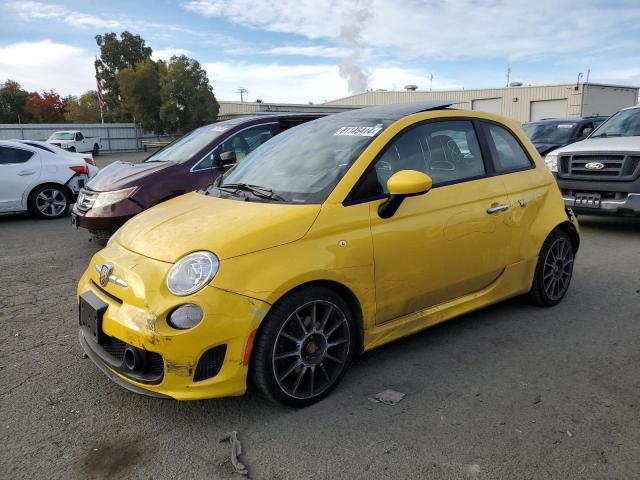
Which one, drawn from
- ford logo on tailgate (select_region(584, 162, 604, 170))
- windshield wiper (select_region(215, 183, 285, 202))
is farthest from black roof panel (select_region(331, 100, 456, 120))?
ford logo on tailgate (select_region(584, 162, 604, 170))

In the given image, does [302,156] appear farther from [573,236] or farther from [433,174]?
[573,236]

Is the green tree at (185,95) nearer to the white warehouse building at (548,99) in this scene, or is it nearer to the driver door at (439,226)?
the white warehouse building at (548,99)

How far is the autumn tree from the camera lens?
5653 cm

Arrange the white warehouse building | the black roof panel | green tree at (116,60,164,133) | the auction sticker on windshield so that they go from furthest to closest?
green tree at (116,60,164,133) → the white warehouse building → the black roof panel → the auction sticker on windshield

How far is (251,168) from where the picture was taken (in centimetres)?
406

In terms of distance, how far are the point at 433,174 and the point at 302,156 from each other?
3.00 ft

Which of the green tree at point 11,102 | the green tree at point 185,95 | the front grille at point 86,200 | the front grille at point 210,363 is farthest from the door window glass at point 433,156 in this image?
the green tree at point 11,102

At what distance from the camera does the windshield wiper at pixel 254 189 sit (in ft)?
11.2

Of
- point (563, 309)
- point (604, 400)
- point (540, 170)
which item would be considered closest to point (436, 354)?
point (604, 400)

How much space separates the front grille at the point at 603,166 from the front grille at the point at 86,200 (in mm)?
6597

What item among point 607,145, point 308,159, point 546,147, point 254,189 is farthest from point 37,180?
point 546,147

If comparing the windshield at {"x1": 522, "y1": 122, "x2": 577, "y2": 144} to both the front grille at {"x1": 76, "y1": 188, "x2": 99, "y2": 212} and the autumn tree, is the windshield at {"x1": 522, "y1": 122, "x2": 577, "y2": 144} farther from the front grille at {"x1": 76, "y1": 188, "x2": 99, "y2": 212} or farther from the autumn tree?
the autumn tree

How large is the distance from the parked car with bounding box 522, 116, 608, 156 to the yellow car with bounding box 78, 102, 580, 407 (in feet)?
27.7

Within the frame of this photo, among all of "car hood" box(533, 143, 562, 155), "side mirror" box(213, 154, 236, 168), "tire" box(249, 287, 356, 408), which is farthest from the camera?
"car hood" box(533, 143, 562, 155)
